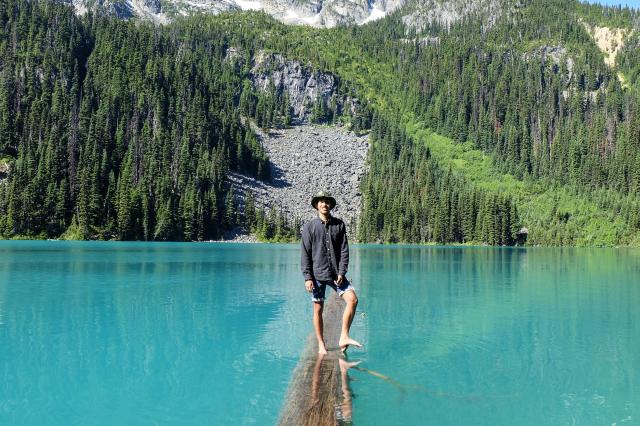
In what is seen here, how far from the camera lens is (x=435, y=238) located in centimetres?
13875

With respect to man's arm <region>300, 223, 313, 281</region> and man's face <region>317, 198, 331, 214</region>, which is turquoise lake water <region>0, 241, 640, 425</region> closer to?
man's arm <region>300, 223, 313, 281</region>

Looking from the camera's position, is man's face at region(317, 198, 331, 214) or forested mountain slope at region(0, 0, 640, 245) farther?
forested mountain slope at region(0, 0, 640, 245)

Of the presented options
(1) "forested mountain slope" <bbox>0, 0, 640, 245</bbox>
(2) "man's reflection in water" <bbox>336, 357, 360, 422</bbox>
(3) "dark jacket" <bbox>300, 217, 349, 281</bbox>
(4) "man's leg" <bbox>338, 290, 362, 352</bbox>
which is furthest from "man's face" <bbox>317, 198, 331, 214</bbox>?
(1) "forested mountain slope" <bbox>0, 0, 640, 245</bbox>

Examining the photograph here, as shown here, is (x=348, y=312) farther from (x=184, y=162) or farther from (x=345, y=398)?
(x=184, y=162)

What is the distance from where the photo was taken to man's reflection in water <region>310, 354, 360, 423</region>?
903 cm

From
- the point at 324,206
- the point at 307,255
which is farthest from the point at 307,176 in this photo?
the point at 324,206

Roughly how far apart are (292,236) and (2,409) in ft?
399

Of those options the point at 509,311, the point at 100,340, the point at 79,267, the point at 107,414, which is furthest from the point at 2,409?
the point at 79,267

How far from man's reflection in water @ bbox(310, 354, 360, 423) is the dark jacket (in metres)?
1.80

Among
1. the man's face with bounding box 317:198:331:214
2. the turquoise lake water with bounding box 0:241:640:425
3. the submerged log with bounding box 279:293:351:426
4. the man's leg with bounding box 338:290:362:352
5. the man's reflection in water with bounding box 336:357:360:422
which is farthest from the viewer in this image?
the man's leg with bounding box 338:290:362:352

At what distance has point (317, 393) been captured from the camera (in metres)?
9.48

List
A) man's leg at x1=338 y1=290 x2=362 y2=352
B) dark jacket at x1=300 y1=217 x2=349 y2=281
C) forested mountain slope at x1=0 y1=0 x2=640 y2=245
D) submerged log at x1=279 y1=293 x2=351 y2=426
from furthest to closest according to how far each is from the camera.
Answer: forested mountain slope at x1=0 y1=0 x2=640 y2=245 < man's leg at x1=338 y1=290 x2=362 y2=352 < dark jacket at x1=300 y1=217 x2=349 y2=281 < submerged log at x1=279 y1=293 x2=351 y2=426

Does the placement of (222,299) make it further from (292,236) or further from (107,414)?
(292,236)

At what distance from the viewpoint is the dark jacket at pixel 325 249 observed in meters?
12.0
